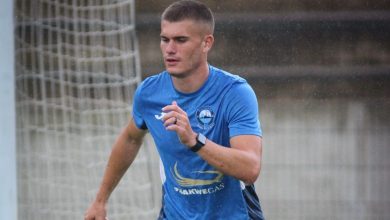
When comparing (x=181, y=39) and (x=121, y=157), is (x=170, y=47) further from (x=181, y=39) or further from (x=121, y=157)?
(x=121, y=157)

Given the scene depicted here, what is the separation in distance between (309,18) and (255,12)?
38cm

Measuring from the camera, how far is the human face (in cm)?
354

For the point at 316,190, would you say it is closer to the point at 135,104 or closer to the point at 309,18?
the point at 309,18

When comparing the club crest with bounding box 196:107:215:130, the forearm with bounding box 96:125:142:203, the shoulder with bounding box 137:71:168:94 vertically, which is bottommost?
the forearm with bounding box 96:125:142:203

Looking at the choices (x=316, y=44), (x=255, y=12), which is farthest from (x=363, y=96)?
(x=255, y=12)

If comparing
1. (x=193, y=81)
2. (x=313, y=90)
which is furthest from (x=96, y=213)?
(x=313, y=90)

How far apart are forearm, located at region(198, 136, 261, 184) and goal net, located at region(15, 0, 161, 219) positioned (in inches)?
65.1

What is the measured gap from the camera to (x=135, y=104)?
3879 millimetres

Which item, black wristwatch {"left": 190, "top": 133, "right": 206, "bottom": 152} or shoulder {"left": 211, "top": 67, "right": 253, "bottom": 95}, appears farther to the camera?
shoulder {"left": 211, "top": 67, "right": 253, "bottom": 95}

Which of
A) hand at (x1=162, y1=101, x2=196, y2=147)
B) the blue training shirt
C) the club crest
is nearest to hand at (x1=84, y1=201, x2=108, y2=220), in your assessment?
the blue training shirt

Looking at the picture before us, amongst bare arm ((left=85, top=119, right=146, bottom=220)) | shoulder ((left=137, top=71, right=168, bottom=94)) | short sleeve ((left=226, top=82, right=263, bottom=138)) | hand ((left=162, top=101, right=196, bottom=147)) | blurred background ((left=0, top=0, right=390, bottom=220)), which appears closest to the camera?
hand ((left=162, top=101, right=196, bottom=147))

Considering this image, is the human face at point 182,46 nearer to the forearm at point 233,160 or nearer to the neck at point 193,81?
the neck at point 193,81

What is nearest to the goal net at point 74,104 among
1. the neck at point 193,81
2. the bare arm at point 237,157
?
the neck at point 193,81

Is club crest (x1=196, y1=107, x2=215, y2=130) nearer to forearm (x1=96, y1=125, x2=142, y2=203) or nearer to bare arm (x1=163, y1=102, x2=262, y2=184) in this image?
bare arm (x1=163, y1=102, x2=262, y2=184)
